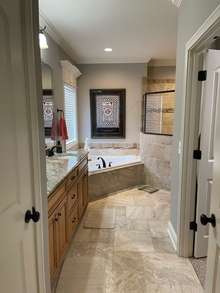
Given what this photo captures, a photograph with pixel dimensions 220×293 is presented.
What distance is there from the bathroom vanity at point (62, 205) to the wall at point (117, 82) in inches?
104

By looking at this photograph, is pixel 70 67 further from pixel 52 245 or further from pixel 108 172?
pixel 52 245

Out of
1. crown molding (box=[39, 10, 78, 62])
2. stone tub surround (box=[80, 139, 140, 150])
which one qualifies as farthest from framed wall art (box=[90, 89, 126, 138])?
crown molding (box=[39, 10, 78, 62])

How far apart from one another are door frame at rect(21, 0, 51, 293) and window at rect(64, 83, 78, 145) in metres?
3.33

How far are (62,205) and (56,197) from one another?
0.77 ft

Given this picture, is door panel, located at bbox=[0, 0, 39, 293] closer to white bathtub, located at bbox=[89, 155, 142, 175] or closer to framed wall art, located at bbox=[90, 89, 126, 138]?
white bathtub, located at bbox=[89, 155, 142, 175]

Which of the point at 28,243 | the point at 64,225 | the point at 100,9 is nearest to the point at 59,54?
the point at 100,9

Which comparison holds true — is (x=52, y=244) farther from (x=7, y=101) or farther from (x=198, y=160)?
(x=198, y=160)

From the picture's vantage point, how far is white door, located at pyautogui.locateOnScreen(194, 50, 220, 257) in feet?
6.43

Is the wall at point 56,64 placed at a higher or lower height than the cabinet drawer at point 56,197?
higher

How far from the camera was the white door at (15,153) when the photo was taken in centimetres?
93

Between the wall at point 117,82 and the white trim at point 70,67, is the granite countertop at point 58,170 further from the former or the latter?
the wall at point 117,82

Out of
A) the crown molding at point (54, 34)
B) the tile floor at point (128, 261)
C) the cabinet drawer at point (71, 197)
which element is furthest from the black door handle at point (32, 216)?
the crown molding at point (54, 34)

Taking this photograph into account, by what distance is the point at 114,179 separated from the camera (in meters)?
4.29

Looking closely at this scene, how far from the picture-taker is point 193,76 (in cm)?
207
